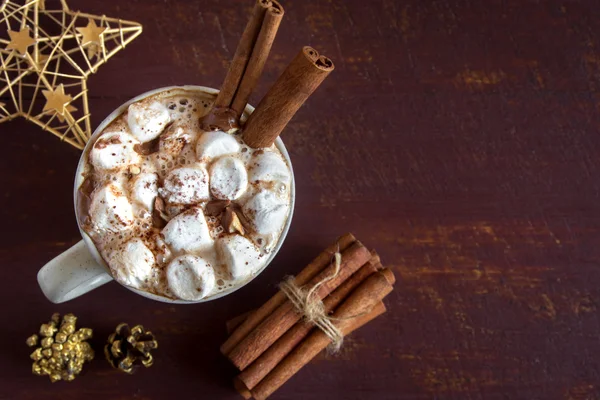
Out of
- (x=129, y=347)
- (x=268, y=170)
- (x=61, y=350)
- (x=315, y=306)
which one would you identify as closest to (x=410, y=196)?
(x=315, y=306)

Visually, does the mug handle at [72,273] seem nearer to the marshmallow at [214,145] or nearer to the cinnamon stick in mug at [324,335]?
the marshmallow at [214,145]

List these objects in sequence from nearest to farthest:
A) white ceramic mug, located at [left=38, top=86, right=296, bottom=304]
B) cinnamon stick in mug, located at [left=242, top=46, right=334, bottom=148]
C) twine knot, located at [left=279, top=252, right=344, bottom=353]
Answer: cinnamon stick in mug, located at [left=242, top=46, right=334, bottom=148] → white ceramic mug, located at [left=38, top=86, right=296, bottom=304] → twine knot, located at [left=279, top=252, right=344, bottom=353]

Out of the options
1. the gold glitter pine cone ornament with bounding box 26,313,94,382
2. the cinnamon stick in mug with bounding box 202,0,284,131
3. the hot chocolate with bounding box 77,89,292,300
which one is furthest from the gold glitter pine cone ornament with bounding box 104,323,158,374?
the cinnamon stick in mug with bounding box 202,0,284,131

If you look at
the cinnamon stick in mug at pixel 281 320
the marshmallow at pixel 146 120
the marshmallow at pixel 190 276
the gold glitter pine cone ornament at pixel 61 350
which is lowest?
the gold glitter pine cone ornament at pixel 61 350

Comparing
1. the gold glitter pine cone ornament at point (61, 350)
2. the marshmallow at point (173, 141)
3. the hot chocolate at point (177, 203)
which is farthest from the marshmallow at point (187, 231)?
the gold glitter pine cone ornament at point (61, 350)

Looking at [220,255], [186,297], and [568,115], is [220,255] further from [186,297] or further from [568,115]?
[568,115]

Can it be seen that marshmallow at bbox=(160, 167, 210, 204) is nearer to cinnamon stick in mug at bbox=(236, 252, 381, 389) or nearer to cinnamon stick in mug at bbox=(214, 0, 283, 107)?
cinnamon stick in mug at bbox=(214, 0, 283, 107)

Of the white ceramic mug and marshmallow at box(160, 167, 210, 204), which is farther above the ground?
marshmallow at box(160, 167, 210, 204)
